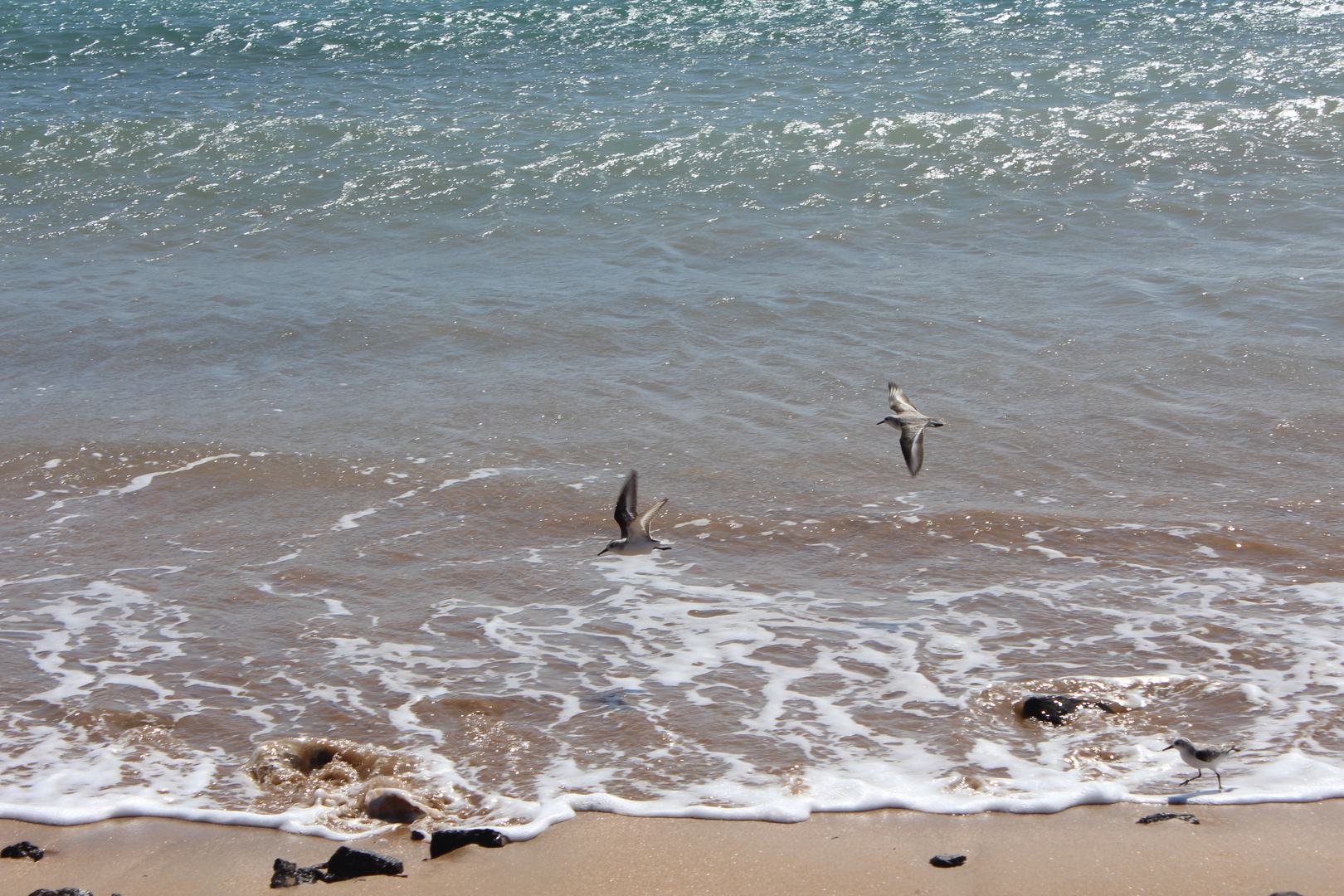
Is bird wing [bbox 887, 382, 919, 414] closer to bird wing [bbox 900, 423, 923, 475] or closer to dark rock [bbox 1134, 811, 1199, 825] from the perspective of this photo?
bird wing [bbox 900, 423, 923, 475]

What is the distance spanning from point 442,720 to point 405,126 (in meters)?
12.2

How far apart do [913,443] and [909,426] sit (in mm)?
161

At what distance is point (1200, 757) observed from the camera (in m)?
4.64

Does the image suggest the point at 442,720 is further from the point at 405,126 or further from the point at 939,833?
the point at 405,126

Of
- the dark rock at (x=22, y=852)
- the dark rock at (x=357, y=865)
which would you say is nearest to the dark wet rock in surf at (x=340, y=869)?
the dark rock at (x=357, y=865)

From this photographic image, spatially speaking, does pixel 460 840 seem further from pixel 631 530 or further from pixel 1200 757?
pixel 1200 757

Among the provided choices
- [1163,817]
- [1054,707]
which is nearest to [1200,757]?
[1163,817]

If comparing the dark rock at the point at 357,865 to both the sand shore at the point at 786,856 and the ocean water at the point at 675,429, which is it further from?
the ocean water at the point at 675,429

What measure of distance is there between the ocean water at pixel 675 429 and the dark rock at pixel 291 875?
0.32 meters

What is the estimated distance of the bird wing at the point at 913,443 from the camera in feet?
23.0

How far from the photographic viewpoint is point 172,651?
5953 millimetres

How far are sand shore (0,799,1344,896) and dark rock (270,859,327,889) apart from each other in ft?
A: 0.11

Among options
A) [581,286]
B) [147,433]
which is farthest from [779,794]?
[581,286]

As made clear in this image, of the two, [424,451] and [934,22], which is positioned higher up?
[934,22]
